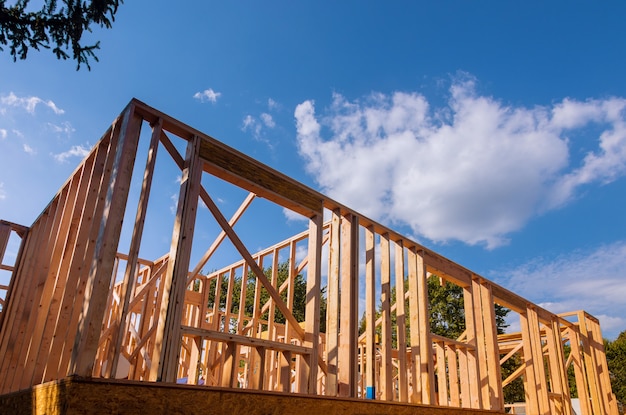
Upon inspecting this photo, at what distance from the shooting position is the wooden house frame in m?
5.13

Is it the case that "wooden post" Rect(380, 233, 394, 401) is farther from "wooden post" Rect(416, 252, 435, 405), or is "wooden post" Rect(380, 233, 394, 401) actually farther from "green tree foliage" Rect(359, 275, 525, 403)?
"green tree foliage" Rect(359, 275, 525, 403)

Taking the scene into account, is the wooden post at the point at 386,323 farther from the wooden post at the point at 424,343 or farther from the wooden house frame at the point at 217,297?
the wooden post at the point at 424,343

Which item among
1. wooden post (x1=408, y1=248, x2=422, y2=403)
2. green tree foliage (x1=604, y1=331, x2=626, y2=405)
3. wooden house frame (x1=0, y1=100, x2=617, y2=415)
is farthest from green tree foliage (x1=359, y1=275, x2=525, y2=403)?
wooden post (x1=408, y1=248, x2=422, y2=403)

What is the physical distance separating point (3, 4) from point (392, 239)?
22.7ft

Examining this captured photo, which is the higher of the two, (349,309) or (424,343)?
(349,309)

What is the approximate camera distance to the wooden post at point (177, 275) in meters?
5.00

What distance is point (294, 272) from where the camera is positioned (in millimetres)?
10523

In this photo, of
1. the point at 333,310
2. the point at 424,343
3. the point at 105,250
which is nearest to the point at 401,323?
the point at 424,343

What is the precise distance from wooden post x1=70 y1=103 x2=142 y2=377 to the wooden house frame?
0.04 ft

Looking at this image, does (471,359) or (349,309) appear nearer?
(349,309)

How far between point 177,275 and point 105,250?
0.81 m

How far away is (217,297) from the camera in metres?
12.4

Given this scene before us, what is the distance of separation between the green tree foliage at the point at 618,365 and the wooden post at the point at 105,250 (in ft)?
132

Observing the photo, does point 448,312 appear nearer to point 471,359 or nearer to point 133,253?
point 471,359
